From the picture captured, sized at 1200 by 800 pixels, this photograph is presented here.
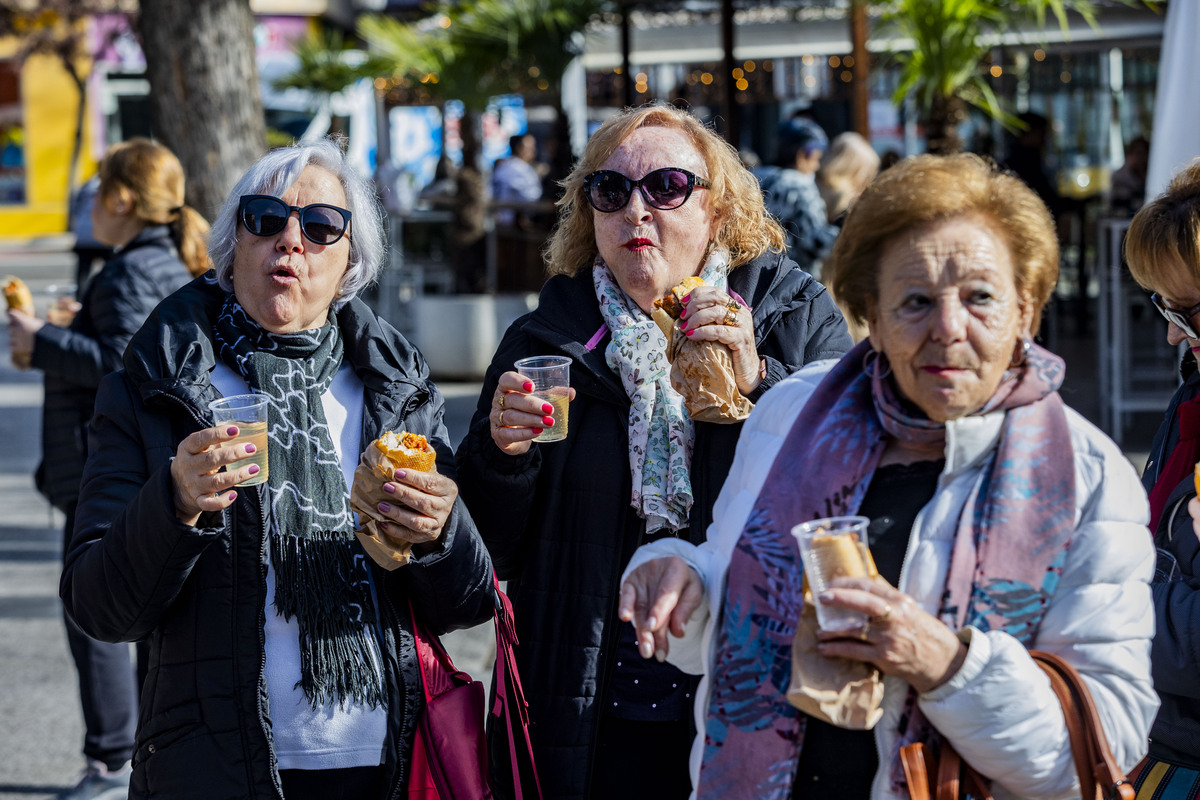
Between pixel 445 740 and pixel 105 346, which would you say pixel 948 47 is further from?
pixel 445 740

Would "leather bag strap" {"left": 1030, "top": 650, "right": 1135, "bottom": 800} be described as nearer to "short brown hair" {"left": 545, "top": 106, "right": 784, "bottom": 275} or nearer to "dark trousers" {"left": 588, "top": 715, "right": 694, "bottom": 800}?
"dark trousers" {"left": 588, "top": 715, "right": 694, "bottom": 800}

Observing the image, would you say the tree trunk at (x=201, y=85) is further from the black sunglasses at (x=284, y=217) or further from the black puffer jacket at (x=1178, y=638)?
the black puffer jacket at (x=1178, y=638)

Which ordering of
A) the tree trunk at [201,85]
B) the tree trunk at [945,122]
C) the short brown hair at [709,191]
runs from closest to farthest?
the short brown hair at [709,191] → the tree trunk at [201,85] → the tree trunk at [945,122]

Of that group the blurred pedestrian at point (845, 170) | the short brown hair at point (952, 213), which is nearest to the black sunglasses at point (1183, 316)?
the short brown hair at point (952, 213)

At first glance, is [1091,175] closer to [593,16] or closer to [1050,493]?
[593,16]

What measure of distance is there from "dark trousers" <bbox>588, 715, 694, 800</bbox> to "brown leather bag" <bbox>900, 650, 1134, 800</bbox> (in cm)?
78

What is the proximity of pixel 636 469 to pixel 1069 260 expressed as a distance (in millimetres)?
13174

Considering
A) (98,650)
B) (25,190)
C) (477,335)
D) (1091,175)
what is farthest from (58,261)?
(98,650)

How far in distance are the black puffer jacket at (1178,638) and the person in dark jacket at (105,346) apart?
3.36 meters

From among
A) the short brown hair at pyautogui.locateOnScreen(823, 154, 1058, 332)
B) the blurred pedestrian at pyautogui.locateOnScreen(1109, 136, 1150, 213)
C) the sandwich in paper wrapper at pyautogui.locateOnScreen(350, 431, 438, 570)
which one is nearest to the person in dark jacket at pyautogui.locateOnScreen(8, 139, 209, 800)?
the sandwich in paper wrapper at pyautogui.locateOnScreen(350, 431, 438, 570)

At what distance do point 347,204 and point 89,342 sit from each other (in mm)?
1948

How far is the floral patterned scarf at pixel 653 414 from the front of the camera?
2525mm

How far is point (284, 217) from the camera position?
2646 mm

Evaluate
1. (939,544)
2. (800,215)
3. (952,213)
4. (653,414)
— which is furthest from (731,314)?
(800,215)
